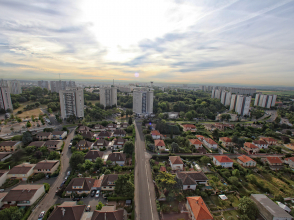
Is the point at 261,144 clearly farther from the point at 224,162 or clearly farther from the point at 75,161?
the point at 75,161

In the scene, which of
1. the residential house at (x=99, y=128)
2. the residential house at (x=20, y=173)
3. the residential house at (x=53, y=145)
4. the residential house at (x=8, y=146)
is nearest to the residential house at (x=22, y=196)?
the residential house at (x=20, y=173)

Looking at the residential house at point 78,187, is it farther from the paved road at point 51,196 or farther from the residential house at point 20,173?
the residential house at point 20,173

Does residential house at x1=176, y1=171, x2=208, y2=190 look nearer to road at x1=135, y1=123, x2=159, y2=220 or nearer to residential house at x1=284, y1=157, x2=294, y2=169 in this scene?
road at x1=135, y1=123, x2=159, y2=220

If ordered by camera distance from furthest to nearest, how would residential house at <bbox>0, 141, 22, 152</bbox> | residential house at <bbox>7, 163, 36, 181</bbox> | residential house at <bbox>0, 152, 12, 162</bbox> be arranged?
residential house at <bbox>0, 141, 22, 152</bbox> < residential house at <bbox>0, 152, 12, 162</bbox> < residential house at <bbox>7, 163, 36, 181</bbox>

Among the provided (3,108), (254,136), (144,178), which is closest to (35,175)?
(144,178)

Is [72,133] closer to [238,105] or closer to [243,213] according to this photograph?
[243,213]

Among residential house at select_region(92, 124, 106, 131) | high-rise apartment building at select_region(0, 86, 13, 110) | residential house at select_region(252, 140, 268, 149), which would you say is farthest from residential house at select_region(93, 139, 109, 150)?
high-rise apartment building at select_region(0, 86, 13, 110)

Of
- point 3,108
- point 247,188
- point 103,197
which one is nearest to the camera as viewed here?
point 103,197
